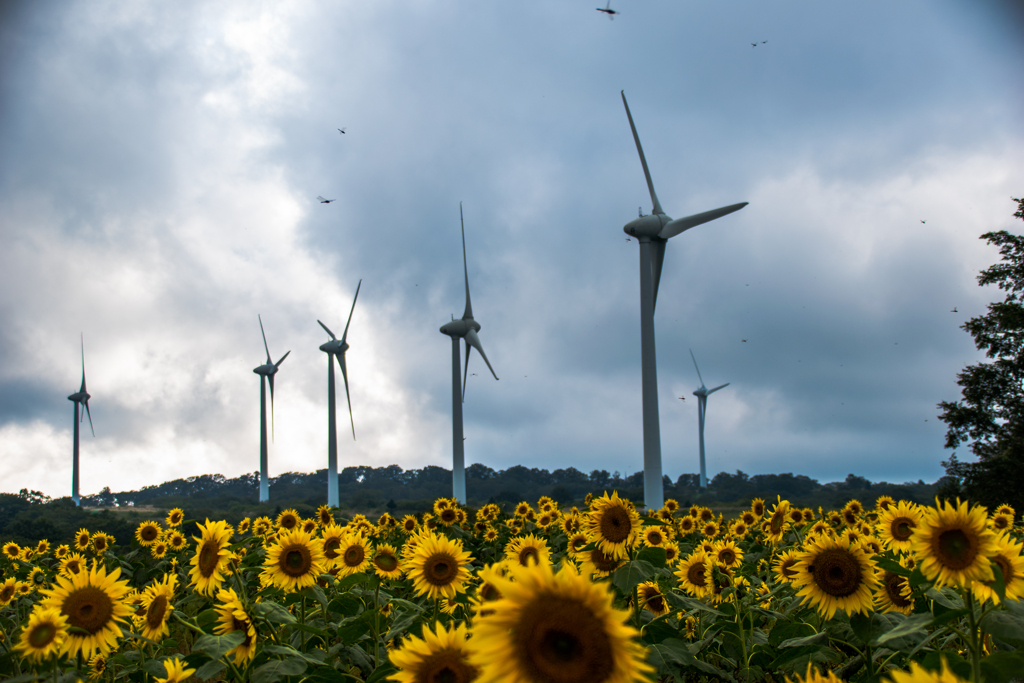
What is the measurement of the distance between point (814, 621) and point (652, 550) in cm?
176

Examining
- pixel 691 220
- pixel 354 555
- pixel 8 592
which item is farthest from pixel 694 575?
pixel 691 220

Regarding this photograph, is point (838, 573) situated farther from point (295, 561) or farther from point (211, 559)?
point (211, 559)

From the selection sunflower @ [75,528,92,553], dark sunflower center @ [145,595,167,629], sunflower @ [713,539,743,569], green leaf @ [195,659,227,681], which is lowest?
sunflower @ [75,528,92,553]

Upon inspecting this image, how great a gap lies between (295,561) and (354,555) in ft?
3.71

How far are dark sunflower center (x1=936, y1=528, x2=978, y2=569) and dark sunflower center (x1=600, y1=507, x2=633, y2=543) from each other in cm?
172

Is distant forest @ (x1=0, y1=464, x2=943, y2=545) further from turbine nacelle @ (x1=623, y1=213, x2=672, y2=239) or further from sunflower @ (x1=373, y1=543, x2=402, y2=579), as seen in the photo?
sunflower @ (x1=373, y1=543, x2=402, y2=579)

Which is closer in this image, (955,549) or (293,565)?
(955,549)

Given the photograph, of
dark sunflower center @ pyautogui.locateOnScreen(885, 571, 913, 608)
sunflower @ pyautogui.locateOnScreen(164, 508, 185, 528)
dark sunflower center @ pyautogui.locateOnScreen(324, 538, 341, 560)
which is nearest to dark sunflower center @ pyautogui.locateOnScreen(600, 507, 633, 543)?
dark sunflower center @ pyautogui.locateOnScreen(885, 571, 913, 608)

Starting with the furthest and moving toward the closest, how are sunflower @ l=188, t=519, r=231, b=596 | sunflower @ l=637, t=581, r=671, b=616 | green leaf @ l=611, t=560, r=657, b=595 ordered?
sunflower @ l=637, t=581, r=671, b=616
sunflower @ l=188, t=519, r=231, b=596
green leaf @ l=611, t=560, r=657, b=595

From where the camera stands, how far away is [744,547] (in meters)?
10.7

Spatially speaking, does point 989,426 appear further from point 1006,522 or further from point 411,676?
point 411,676

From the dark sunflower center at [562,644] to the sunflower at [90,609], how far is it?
11.6 feet

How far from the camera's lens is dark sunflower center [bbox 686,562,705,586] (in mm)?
6750

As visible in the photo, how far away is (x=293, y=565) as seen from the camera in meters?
5.28
